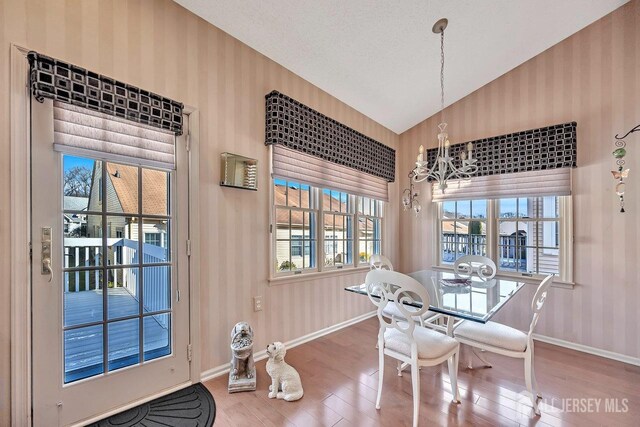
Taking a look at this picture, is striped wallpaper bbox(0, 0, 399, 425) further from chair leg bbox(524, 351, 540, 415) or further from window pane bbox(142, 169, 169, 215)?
chair leg bbox(524, 351, 540, 415)

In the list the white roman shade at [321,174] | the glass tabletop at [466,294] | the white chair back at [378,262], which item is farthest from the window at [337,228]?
the glass tabletop at [466,294]

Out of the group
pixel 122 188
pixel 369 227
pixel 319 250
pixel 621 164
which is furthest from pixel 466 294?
pixel 122 188

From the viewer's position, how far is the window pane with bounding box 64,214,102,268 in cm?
176

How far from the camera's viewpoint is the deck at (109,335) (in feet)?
5.77

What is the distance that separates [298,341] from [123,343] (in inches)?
64.6

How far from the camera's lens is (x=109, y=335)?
6.21 feet

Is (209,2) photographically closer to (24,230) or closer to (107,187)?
(107,187)

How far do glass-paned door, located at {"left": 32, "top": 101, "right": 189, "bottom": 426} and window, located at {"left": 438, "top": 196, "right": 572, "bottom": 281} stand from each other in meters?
3.53

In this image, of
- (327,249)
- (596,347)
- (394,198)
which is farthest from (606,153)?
(327,249)

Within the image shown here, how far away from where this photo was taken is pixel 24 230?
1597 mm

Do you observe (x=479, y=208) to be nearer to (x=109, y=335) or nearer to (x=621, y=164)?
(x=621, y=164)

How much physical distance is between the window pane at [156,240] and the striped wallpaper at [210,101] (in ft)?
0.87

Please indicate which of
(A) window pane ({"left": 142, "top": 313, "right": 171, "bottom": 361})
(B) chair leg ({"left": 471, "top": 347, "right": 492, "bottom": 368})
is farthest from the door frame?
(B) chair leg ({"left": 471, "top": 347, "right": 492, "bottom": 368})

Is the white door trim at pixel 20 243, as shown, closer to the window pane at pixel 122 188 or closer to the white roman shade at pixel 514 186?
the window pane at pixel 122 188
